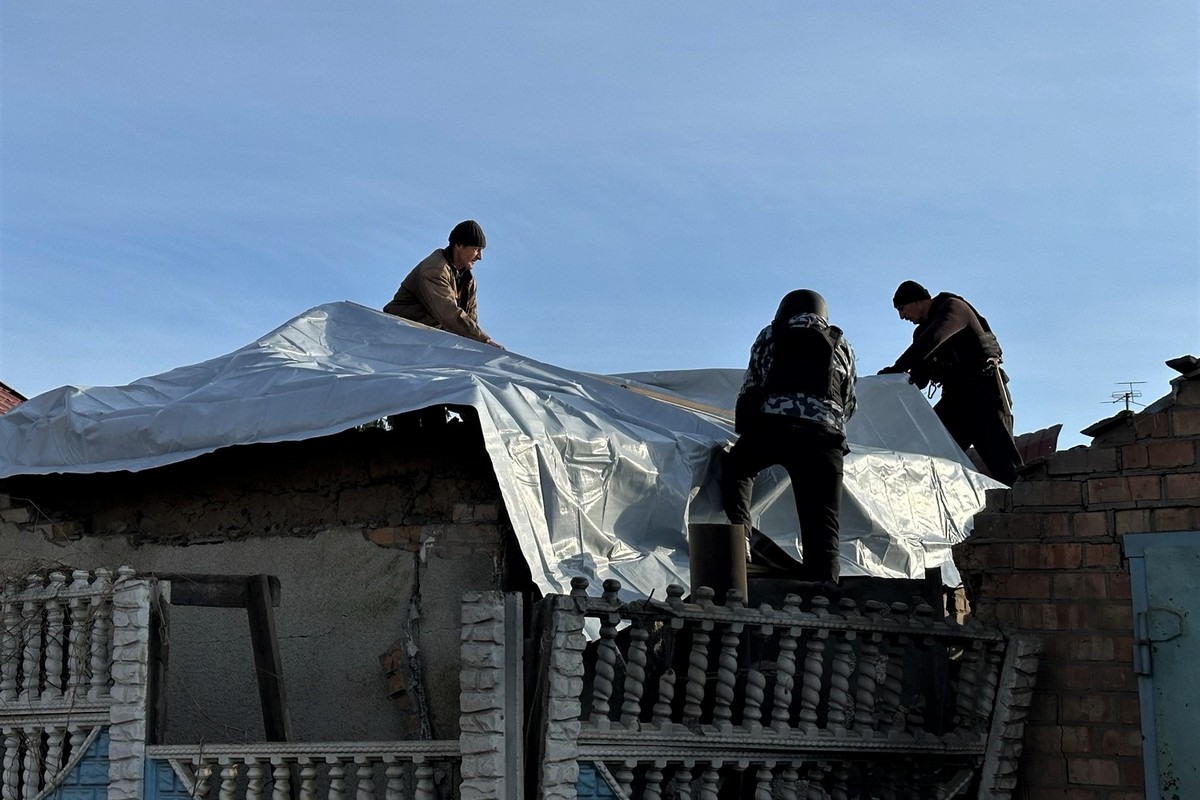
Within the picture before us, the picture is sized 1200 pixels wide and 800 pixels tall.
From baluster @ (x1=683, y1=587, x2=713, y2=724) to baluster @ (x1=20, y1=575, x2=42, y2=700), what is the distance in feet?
8.85

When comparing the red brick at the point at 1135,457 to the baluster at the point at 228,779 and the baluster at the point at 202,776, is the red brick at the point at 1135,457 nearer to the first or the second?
the baluster at the point at 228,779

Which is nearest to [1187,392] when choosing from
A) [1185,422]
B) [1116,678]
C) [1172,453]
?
[1185,422]

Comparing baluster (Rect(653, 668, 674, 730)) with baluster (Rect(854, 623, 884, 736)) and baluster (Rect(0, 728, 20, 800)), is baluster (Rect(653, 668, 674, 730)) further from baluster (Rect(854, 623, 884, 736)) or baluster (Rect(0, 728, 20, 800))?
baluster (Rect(0, 728, 20, 800))

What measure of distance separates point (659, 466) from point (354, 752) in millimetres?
2410

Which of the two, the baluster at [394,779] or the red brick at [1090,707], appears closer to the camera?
the baluster at [394,779]

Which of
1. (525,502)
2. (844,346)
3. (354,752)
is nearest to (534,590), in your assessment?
(525,502)

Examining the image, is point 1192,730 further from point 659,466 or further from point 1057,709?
point 659,466

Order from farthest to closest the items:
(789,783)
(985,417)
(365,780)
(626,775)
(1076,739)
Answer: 1. (985,417)
2. (1076,739)
3. (789,783)
4. (365,780)
5. (626,775)

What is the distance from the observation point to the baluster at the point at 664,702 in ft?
15.9

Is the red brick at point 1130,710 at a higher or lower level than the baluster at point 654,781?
higher

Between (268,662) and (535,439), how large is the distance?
4.99ft

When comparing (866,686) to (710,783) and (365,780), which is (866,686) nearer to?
(710,783)

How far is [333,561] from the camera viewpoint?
6.75 metres

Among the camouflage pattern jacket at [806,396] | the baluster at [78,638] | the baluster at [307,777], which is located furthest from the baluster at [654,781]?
the baluster at [78,638]
